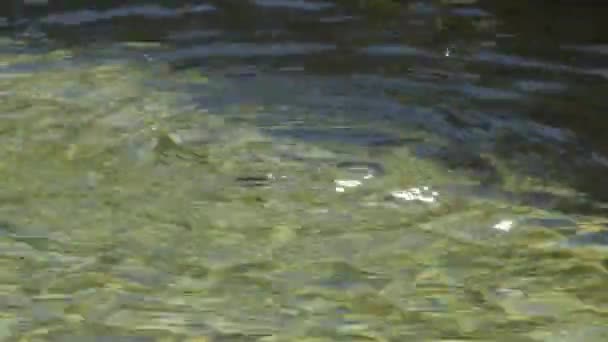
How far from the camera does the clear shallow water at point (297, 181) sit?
3.19 meters

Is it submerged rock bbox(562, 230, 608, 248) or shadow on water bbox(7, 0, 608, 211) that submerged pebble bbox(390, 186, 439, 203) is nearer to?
shadow on water bbox(7, 0, 608, 211)

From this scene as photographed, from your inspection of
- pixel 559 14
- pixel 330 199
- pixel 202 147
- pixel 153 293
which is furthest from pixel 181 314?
pixel 559 14

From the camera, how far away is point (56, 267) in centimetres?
341

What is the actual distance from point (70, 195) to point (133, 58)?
1.47 m

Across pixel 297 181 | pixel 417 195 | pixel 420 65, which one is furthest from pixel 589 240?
pixel 420 65

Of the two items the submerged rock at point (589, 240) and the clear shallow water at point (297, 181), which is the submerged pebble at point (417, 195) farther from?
the submerged rock at point (589, 240)

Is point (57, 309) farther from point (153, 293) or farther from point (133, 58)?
point (133, 58)

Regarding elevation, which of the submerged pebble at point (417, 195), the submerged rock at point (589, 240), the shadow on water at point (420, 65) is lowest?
the submerged rock at point (589, 240)

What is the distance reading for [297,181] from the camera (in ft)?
13.3

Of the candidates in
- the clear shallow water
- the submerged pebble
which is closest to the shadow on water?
the clear shallow water

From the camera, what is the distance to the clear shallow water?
10.5ft

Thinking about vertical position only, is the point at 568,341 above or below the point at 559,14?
below

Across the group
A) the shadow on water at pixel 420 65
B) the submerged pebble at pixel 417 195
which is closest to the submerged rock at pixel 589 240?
the shadow on water at pixel 420 65

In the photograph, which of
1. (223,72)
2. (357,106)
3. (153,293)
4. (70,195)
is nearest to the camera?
(153,293)
